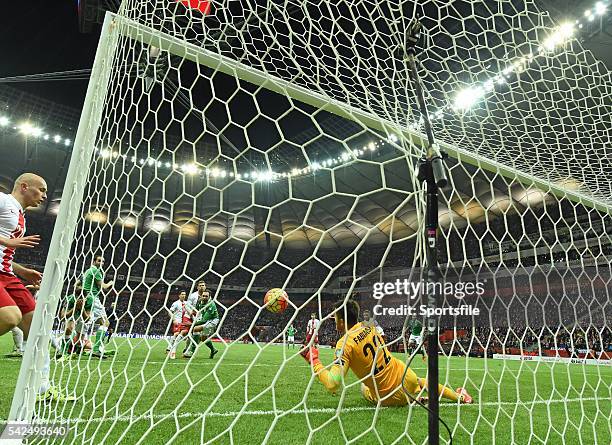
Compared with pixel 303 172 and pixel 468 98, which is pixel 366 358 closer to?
pixel 303 172

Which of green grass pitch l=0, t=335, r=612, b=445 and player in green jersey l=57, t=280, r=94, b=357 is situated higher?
player in green jersey l=57, t=280, r=94, b=357

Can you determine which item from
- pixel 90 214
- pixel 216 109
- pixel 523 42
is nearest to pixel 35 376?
pixel 90 214

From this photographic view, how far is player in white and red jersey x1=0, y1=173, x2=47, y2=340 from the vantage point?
2.04 m

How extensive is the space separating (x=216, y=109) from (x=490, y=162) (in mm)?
1626

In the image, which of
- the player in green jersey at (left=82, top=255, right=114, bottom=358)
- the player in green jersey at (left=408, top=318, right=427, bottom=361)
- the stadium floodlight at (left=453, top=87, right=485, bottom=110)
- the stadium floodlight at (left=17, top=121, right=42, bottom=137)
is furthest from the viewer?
the stadium floodlight at (left=17, top=121, right=42, bottom=137)

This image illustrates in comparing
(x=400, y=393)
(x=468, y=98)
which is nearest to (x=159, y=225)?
(x=400, y=393)

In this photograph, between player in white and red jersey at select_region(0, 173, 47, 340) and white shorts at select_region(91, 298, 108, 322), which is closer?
player in white and red jersey at select_region(0, 173, 47, 340)

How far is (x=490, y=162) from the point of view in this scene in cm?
250

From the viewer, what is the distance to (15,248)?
7.40ft

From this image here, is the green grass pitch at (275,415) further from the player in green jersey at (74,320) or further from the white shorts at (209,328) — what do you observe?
the white shorts at (209,328)

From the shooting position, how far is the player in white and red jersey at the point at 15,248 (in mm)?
2039

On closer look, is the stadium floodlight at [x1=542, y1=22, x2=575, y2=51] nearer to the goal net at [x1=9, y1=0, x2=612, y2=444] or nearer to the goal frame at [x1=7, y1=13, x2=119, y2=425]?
the goal net at [x1=9, y1=0, x2=612, y2=444]

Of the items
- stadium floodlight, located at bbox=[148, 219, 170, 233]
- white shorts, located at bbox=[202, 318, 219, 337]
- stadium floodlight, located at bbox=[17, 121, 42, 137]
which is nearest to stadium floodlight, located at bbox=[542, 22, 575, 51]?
stadium floodlight, located at bbox=[148, 219, 170, 233]

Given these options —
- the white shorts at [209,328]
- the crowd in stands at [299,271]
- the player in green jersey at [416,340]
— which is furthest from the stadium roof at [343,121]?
the white shorts at [209,328]
